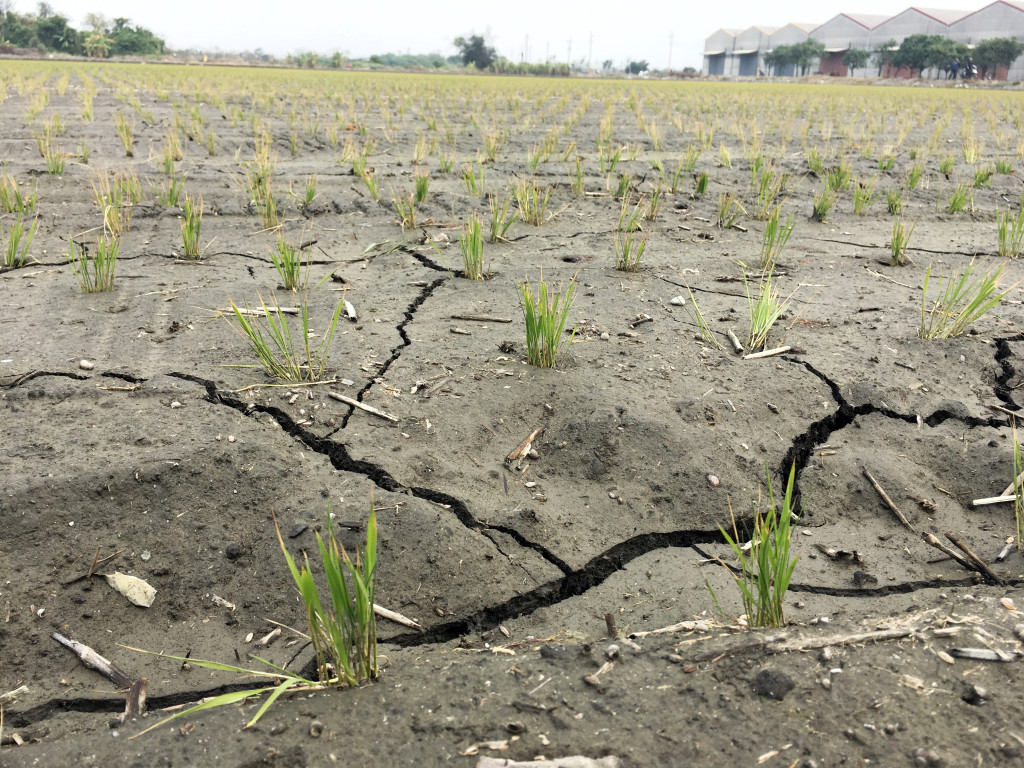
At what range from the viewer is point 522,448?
2012mm

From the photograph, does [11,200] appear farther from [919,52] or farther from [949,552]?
[919,52]

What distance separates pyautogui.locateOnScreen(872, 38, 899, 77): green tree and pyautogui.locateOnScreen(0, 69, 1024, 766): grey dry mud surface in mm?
59471

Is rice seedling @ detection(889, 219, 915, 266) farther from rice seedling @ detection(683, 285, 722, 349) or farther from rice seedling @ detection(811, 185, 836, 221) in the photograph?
rice seedling @ detection(683, 285, 722, 349)

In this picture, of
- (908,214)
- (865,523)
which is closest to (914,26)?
(908,214)

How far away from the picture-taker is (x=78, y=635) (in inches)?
56.9

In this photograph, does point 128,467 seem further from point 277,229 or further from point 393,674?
point 277,229

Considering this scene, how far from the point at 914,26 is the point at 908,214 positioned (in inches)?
2558

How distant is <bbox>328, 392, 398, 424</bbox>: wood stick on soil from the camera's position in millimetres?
2061

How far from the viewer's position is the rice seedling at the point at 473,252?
117 inches

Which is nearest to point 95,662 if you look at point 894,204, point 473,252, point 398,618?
point 398,618

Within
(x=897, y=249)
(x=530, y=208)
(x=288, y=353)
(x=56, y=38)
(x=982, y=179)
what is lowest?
(x=288, y=353)

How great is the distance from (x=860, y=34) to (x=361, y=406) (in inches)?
2774

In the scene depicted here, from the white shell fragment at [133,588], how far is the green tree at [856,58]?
63.8 m

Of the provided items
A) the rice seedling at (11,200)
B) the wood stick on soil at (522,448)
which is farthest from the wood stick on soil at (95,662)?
the rice seedling at (11,200)
